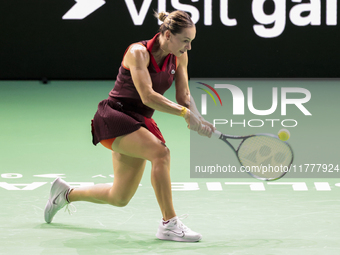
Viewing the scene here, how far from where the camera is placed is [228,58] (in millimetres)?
12664

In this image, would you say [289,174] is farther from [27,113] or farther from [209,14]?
[209,14]

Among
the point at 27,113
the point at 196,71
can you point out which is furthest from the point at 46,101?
the point at 196,71

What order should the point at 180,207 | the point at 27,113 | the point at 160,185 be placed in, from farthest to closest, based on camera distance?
the point at 27,113 < the point at 180,207 < the point at 160,185

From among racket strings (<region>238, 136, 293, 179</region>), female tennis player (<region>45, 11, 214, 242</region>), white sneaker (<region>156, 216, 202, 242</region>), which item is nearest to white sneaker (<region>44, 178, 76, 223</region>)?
female tennis player (<region>45, 11, 214, 242</region>)

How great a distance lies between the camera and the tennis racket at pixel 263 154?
4.38 metres

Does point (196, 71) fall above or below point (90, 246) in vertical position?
below

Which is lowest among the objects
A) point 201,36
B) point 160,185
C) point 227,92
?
point 227,92

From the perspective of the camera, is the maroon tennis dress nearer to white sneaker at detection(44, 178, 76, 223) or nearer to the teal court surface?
white sneaker at detection(44, 178, 76, 223)

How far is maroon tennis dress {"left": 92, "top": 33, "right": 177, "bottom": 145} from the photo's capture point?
4148 mm

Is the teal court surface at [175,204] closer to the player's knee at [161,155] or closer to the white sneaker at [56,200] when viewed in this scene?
the white sneaker at [56,200]

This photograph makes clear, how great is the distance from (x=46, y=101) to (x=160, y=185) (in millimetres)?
6996

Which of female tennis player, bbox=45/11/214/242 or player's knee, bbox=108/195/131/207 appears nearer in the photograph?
female tennis player, bbox=45/11/214/242

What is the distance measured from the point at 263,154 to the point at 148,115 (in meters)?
0.92

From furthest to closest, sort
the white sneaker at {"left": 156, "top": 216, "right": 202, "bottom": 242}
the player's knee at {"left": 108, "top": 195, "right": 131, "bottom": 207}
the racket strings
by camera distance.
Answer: the racket strings, the player's knee at {"left": 108, "top": 195, "right": 131, "bottom": 207}, the white sneaker at {"left": 156, "top": 216, "right": 202, "bottom": 242}
